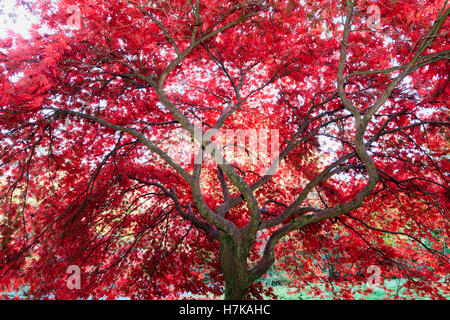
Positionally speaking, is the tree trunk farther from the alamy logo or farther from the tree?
the alamy logo

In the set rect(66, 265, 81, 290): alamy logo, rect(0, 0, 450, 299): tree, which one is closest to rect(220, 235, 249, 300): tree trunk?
rect(0, 0, 450, 299): tree

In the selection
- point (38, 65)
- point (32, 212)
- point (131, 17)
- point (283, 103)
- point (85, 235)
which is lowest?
point (85, 235)

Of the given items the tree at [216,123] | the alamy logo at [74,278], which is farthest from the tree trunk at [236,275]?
the alamy logo at [74,278]

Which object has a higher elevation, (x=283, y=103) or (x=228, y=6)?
(x=283, y=103)

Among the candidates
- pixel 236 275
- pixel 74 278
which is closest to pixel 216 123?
pixel 236 275

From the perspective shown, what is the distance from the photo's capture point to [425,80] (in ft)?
12.6

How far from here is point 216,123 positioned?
4000 mm

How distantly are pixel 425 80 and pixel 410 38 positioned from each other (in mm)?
1078

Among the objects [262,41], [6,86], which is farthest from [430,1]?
[6,86]

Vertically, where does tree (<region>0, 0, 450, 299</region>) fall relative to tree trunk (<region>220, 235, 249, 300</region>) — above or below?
above

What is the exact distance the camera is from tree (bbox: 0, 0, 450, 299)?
2.87 meters

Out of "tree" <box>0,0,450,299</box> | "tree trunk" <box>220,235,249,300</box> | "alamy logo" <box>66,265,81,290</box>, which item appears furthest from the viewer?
"alamy logo" <box>66,265,81,290</box>

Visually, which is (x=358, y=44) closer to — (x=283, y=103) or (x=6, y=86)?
(x=283, y=103)

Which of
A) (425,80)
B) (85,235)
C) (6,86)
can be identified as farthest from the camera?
(85,235)
